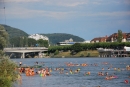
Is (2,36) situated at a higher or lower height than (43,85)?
higher

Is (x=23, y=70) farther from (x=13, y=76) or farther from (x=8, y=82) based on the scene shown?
(x=8, y=82)

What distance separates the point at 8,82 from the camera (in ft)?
144

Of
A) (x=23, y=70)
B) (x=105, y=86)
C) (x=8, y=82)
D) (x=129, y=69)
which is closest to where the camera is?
(x=8, y=82)

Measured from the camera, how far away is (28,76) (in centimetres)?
8100

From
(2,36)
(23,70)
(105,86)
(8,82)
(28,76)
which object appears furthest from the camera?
(2,36)

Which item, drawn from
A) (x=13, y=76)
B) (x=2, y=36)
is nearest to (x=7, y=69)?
(x=13, y=76)

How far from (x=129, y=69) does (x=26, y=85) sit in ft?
136

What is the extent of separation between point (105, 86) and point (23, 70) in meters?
33.5

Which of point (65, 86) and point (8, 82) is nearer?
point (8, 82)

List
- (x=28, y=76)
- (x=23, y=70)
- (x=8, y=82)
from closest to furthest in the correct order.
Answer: (x=8, y=82)
(x=28, y=76)
(x=23, y=70)

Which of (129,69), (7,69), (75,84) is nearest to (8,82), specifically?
(7,69)

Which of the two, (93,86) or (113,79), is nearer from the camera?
(93,86)

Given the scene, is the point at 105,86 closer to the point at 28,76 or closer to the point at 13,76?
the point at 13,76

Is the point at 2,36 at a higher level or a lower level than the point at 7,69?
higher
